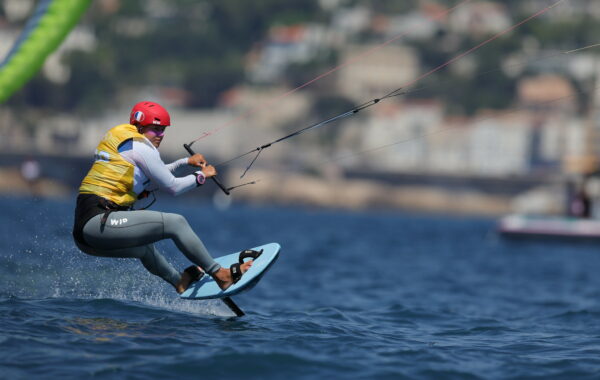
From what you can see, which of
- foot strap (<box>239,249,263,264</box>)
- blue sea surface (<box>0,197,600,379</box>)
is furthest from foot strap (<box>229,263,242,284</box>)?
blue sea surface (<box>0,197,600,379</box>)

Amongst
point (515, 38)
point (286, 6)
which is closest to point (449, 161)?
point (515, 38)

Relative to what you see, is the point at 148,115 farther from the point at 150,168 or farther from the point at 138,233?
the point at 138,233

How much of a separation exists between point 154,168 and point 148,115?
539mm

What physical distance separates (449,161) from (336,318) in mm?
107472

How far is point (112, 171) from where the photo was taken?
9984 millimetres

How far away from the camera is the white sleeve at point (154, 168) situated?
993cm

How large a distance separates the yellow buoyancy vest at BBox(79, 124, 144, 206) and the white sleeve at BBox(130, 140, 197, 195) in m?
0.10

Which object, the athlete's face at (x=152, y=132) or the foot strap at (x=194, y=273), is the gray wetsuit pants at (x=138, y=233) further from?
the athlete's face at (x=152, y=132)

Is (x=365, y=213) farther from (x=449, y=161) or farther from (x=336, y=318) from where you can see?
(x=336, y=318)

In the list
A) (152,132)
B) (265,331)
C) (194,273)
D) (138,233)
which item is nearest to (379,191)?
(194,273)

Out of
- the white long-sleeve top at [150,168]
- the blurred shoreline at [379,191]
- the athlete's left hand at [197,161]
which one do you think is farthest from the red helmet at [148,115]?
the blurred shoreline at [379,191]

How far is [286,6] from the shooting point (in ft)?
565

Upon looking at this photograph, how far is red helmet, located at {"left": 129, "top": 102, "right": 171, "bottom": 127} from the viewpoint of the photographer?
1017 centimetres

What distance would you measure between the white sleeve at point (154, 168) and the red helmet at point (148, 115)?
265 millimetres
